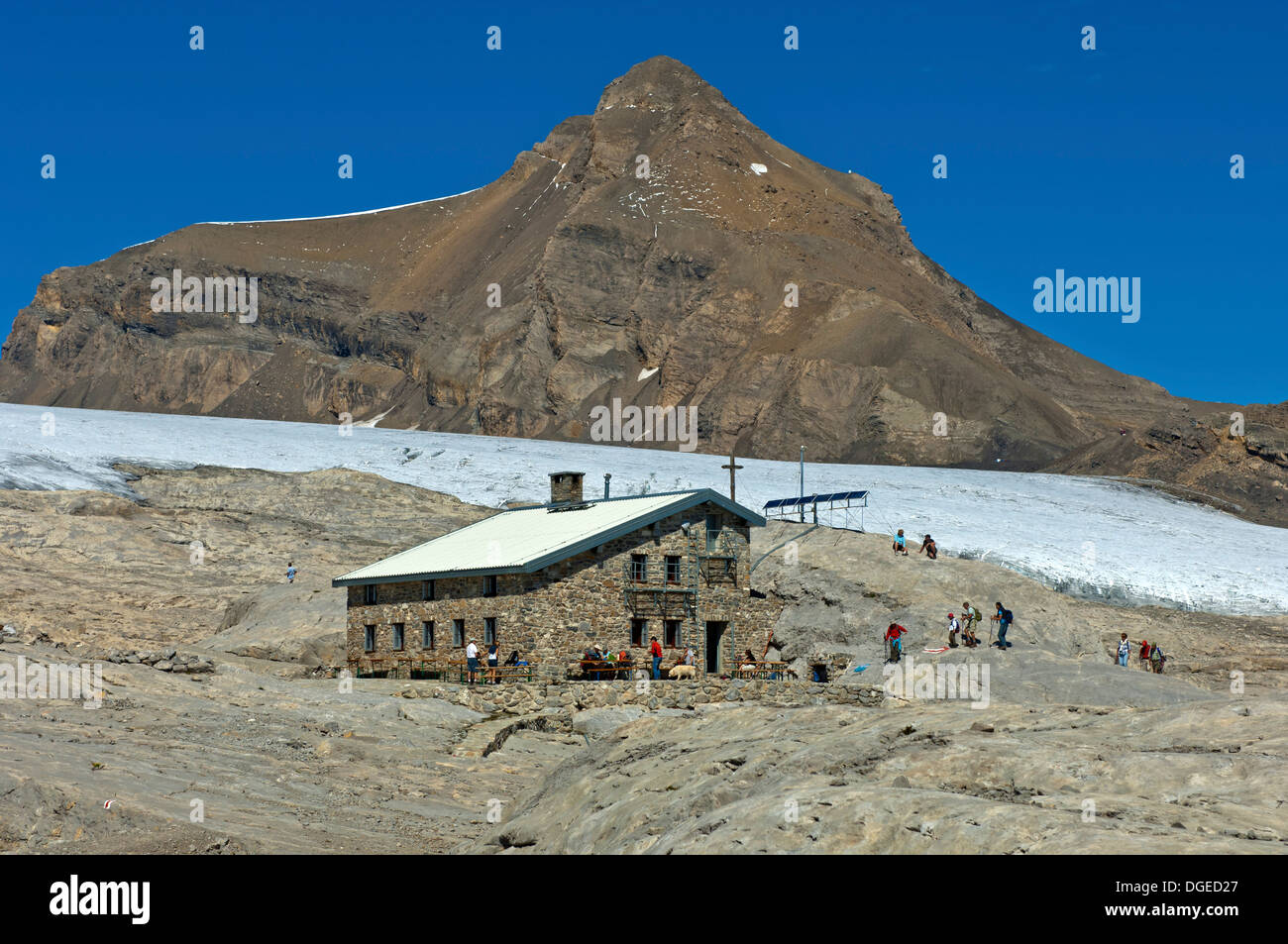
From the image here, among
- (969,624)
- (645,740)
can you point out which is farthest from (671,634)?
(645,740)

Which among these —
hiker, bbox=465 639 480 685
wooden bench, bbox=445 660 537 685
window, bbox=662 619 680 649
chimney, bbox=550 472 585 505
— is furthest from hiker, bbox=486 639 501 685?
chimney, bbox=550 472 585 505

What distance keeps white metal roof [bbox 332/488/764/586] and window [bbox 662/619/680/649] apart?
2.89m

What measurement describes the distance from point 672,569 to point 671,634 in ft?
5.93

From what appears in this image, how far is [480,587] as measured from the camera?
36.7 m

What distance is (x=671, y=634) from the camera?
126 ft

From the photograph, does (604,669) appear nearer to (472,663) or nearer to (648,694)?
(472,663)

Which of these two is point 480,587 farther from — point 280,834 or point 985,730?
point 985,730

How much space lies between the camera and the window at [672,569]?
3859cm

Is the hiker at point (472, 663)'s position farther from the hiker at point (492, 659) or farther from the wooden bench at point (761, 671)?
the wooden bench at point (761, 671)

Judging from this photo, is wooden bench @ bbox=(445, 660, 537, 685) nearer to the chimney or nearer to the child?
the chimney

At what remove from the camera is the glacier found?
5684cm

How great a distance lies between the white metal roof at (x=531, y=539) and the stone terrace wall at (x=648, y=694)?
4.29 meters
